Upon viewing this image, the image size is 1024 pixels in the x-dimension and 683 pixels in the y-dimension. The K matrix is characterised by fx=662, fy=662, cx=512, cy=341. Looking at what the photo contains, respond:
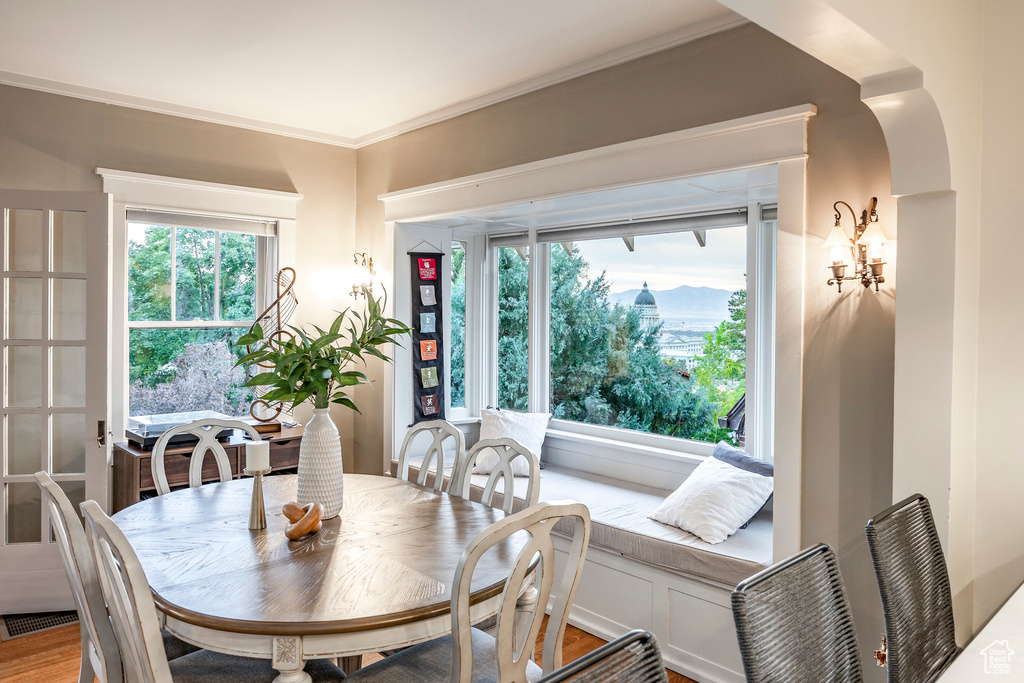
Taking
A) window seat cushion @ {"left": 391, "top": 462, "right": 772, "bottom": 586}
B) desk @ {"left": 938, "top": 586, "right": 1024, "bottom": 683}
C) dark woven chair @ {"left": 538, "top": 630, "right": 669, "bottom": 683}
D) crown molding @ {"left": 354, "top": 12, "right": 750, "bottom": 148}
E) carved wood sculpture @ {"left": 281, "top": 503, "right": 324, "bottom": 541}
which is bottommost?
window seat cushion @ {"left": 391, "top": 462, "right": 772, "bottom": 586}

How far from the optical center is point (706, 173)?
2.66 meters

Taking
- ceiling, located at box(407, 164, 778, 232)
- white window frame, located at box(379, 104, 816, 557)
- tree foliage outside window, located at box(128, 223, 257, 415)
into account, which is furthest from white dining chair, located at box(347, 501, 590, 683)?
tree foliage outside window, located at box(128, 223, 257, 415)

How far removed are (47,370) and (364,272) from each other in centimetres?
190

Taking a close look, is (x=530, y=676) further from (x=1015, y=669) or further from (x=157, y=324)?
(x=157, y=324)

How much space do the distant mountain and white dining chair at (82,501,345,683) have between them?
2.61 metres

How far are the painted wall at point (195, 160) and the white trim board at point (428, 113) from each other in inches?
1.9

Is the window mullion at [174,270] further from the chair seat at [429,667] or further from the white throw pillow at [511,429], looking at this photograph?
the chair seat at [429,667]

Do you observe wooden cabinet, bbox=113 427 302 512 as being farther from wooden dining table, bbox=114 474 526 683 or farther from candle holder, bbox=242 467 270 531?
candle holder, bbox=242 467 270 531

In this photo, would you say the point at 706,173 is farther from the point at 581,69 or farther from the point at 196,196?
the point at 196,196

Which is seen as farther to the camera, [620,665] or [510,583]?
[510,583]

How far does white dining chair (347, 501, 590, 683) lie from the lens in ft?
4.96

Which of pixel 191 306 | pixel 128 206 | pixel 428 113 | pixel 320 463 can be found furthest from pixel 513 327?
pixel 320 463

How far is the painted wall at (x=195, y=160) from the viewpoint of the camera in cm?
352

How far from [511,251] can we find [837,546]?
9.79 ft
